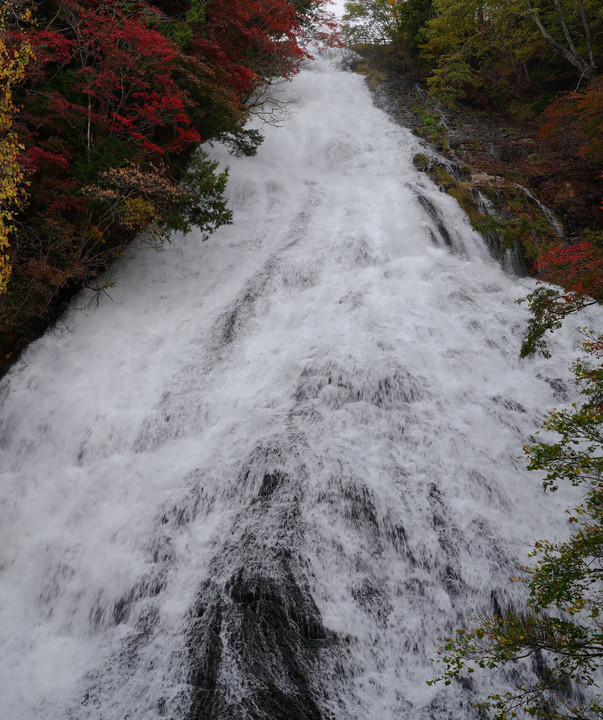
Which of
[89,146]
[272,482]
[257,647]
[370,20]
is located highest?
[370,20]

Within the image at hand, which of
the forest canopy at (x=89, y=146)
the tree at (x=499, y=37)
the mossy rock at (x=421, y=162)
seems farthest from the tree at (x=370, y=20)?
the forest canopy at (x=89, y=146)

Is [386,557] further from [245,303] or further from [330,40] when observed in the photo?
[330,40]

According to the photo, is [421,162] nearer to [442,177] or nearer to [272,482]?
[442,177]

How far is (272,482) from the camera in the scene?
21.6ft

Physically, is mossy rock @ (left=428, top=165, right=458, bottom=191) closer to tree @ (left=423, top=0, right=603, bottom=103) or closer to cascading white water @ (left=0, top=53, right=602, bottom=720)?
cascading white water @ (left=0, top=53, right=602, bottom=720)

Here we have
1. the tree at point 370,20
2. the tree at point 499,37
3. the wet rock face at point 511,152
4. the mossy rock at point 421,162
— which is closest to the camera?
the wet rock face at point 511,152

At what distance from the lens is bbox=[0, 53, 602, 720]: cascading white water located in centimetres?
497

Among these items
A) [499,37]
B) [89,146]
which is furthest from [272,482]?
[499,37]

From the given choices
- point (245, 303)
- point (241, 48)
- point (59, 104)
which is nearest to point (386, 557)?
point (245, 303)

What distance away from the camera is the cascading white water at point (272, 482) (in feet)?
16.3

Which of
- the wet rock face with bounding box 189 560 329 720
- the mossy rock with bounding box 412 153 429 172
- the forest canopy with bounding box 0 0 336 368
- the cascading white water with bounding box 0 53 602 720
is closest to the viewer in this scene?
the wet rock face with bounding box 189 560 329 720

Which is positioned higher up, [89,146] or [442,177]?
[442,177]

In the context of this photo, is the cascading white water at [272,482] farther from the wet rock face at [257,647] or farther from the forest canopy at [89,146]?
the forest canopy at [89,146]

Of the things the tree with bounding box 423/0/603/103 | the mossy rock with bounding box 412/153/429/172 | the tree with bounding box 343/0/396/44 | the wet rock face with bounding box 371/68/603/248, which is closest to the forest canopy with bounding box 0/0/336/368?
the mossy rock with bounding box 412/153/429/172
